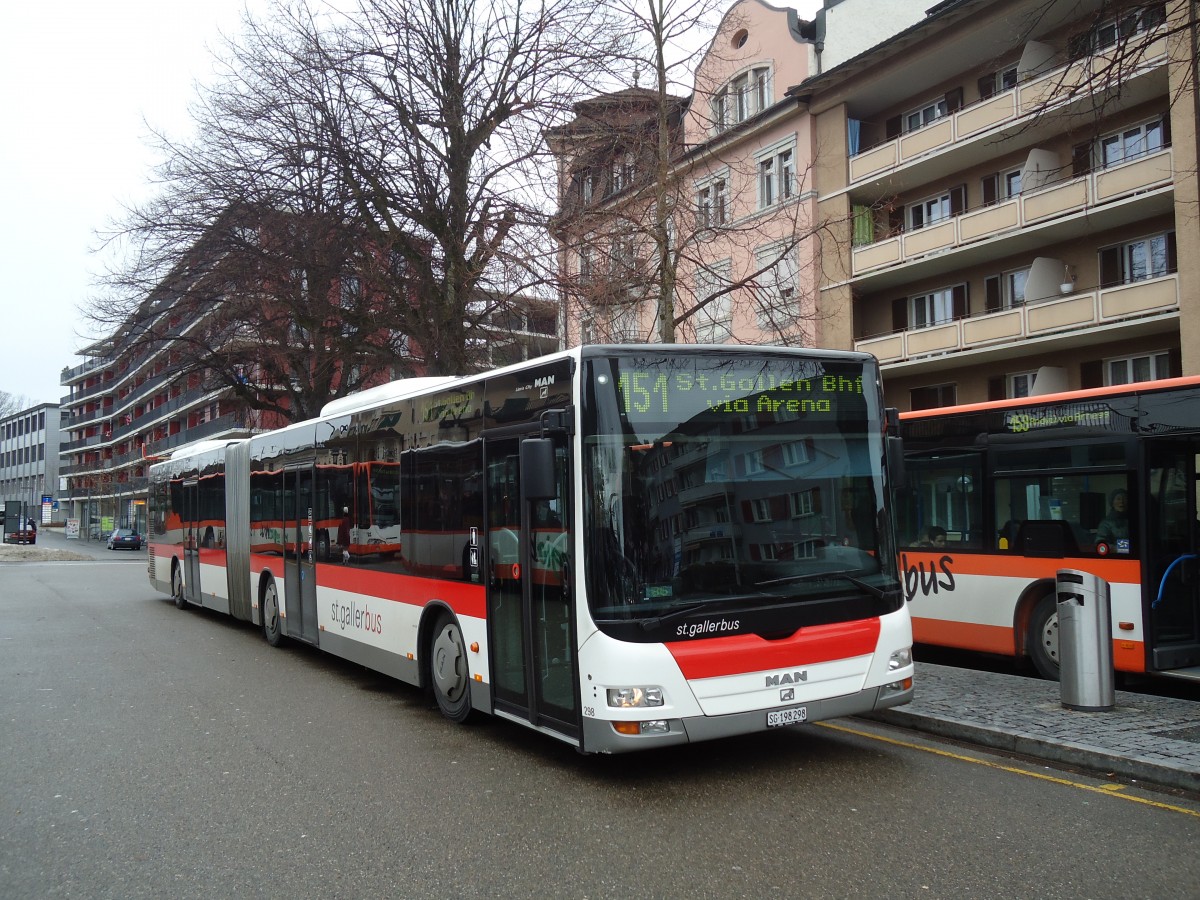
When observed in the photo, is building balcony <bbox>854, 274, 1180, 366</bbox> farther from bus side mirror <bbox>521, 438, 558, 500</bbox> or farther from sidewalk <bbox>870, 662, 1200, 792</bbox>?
bus side mirror <bbox>521, 438, 558, 500</bbox>

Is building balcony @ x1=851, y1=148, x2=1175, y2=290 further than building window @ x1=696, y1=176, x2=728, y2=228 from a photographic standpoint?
Yes

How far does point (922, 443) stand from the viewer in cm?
1169

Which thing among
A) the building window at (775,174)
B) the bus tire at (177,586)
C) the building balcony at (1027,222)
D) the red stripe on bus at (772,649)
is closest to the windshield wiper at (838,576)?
the red stripe on bus at (772,649)

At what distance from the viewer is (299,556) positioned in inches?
500

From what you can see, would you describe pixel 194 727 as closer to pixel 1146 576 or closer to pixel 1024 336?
pixel 1146 576

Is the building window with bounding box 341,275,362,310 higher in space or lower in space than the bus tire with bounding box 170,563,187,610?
higher

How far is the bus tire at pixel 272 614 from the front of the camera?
13.8 metres

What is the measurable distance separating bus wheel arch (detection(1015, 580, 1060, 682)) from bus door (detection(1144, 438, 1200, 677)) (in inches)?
37.9

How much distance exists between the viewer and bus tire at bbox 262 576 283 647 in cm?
1376

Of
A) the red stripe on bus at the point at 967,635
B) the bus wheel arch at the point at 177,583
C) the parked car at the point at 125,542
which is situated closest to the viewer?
the red stripe on bus at the point at 967,635

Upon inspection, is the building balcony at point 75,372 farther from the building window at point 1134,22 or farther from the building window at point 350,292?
the building window at point 1134,22

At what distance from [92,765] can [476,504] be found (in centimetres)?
321

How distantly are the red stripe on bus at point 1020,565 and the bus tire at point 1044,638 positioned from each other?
30 cm

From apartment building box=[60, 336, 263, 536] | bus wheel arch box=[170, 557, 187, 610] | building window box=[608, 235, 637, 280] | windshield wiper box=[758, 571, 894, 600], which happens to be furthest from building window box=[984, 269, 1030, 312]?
apartment building box=[60, 336, 263, 536]
